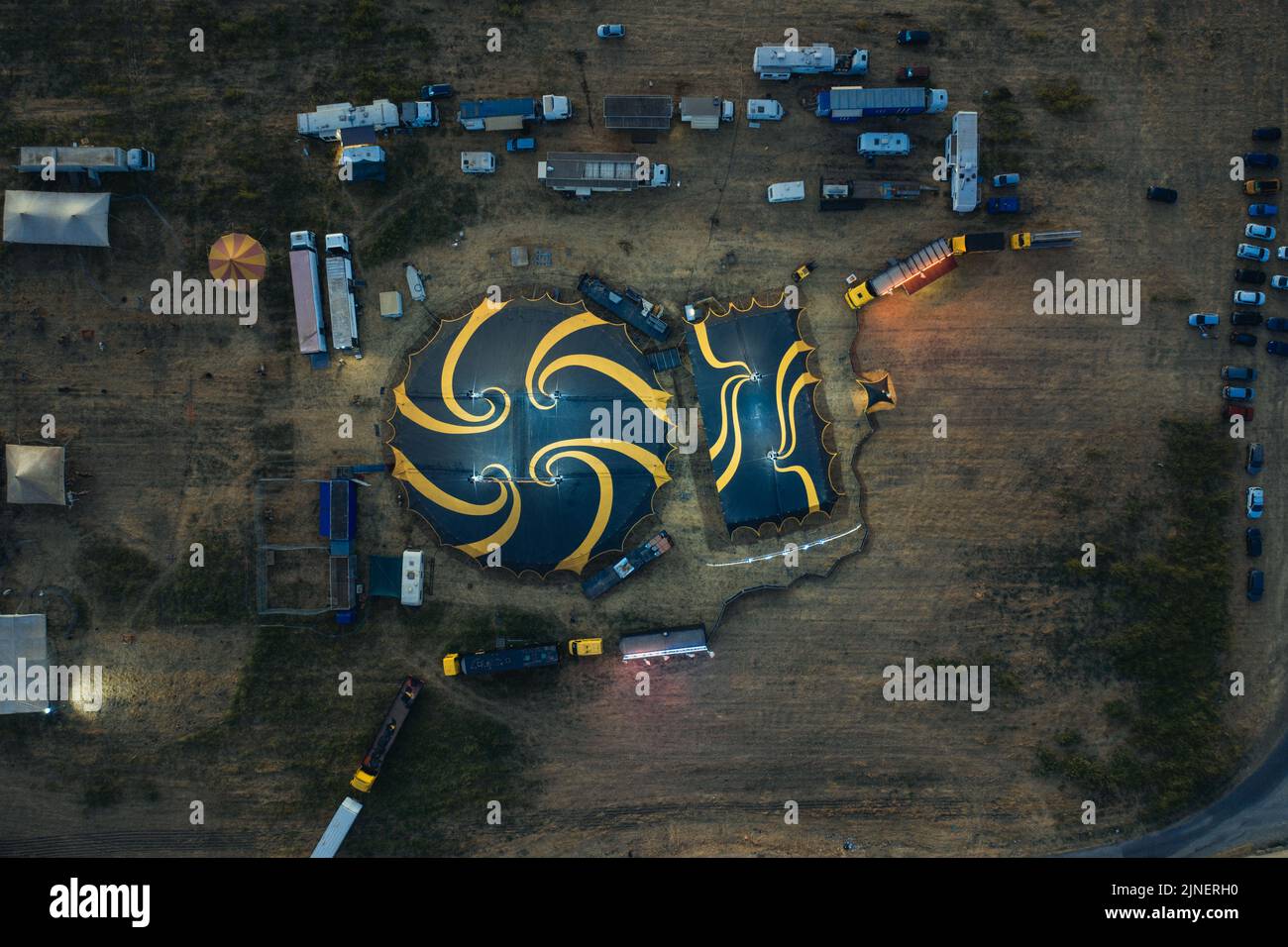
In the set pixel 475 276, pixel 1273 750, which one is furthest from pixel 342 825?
pixel 1273 750

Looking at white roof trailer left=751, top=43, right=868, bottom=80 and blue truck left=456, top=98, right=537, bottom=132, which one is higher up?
white roof trailer left=751, top=43, right=868, bottom=80

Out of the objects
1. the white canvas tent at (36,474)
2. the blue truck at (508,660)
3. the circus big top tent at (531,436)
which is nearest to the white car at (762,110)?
the circus big top tent at (531,436)

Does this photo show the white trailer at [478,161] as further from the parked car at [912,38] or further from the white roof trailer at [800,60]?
the parked car at [912,38]

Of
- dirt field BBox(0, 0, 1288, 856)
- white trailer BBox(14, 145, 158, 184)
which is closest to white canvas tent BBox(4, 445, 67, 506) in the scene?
dirt field BBox(0, 0, 1288, 856)

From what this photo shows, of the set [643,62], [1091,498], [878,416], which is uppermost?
[643,62]

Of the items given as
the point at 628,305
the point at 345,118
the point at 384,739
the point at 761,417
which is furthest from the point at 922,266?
the point at 384,739

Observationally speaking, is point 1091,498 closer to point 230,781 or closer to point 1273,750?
point 1273,750

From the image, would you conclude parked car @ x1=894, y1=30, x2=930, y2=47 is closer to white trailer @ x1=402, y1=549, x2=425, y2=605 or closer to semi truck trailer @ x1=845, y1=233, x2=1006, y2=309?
semi truck trailer @ x1=845, y1=233, x2=1006, y2=309
